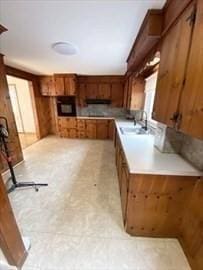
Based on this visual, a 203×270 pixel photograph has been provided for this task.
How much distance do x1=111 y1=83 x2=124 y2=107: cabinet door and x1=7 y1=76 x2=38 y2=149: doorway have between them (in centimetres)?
325

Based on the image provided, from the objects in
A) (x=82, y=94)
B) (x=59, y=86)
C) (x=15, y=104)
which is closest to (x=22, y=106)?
(x=15, y=104)

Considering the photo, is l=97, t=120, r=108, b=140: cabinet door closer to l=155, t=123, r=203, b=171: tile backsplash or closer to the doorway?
the doorway

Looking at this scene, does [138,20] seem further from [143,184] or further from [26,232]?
[26,232]

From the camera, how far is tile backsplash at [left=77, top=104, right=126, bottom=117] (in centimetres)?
546

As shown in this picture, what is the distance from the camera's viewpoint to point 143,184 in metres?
1.42

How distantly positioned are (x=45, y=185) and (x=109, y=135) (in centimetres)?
311

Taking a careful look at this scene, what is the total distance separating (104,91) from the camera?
5.14 meters

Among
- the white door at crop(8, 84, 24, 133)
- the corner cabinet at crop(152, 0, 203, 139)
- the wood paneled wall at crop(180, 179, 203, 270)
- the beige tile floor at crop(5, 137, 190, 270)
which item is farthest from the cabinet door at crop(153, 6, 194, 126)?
the white door at crop(8, 84, 24, 133)

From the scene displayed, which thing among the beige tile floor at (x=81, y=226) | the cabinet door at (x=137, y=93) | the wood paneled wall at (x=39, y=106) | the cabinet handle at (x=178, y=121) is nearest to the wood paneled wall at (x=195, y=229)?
the beige tile floor at (x=81, y=226)

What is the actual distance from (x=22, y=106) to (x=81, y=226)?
5.78 m

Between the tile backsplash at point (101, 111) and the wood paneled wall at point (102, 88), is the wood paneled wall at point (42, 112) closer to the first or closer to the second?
the tile backsplash at point (101, 111)

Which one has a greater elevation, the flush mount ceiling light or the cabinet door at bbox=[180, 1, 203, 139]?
the flush mount ceiling light

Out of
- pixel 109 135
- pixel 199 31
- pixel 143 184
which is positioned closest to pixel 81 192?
pixel 143 184

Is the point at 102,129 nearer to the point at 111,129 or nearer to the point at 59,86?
the point at 111,129
